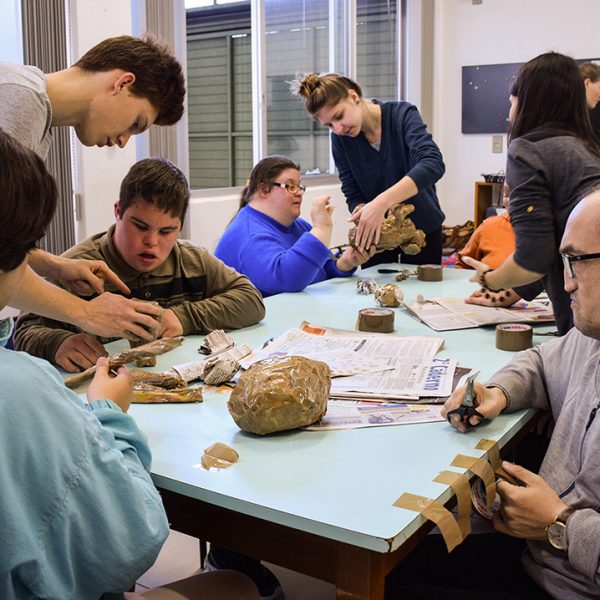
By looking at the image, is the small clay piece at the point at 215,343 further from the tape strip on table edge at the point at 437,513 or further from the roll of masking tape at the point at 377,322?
the tape strip on table edge at the point at 437,513

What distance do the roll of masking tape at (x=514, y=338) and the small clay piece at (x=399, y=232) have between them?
1.10 m

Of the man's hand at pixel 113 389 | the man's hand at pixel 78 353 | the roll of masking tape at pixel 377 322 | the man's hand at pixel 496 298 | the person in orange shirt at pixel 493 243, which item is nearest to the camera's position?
the man's hand at pixel 113 389

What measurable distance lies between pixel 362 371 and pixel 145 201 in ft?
2.65

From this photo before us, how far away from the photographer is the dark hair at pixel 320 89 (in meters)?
3.08

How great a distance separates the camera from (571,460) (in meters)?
1.33

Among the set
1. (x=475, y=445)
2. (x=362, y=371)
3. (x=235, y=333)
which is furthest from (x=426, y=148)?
(x=475, y=445)

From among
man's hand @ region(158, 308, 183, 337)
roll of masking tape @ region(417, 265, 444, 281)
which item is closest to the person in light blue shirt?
man's hand @ region(158, 308, 183, 337)

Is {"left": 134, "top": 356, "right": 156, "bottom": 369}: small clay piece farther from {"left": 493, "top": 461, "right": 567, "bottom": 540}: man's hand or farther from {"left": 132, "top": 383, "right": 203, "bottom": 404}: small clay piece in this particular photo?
{"left": 493, "top": 461, "right": 567, "bottom": 540}: man's hand

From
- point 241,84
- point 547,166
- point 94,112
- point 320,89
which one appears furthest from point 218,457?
point 241,84

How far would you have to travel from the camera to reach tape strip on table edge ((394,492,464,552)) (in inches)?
42.6

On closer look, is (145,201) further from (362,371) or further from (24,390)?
(24,390)

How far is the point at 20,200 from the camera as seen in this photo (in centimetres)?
90

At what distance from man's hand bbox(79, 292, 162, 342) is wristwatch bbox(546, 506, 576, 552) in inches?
39.1

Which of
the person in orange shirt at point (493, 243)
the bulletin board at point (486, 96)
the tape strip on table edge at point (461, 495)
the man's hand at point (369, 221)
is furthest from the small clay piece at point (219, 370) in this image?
the bulletin board at point (486, 96)
